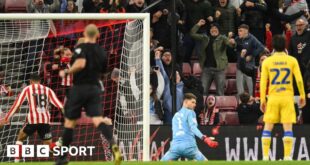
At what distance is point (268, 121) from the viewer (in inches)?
657

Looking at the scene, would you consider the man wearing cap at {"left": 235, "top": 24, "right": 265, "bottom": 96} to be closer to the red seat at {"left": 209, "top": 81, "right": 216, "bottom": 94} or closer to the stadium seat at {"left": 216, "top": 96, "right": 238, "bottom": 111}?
the stadium seat at {"left": 216, "top": 96, "right": 238, "bottom": 111}

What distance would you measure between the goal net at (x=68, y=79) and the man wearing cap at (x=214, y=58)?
9.41 ft

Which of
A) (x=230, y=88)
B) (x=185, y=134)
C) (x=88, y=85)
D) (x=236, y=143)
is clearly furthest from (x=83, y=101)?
(x=230, y=88)

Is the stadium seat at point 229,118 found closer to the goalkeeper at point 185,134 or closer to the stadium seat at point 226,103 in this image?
the stadium seat at point 226,103

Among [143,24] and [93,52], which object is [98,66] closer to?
[93,52]

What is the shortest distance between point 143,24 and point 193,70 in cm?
414

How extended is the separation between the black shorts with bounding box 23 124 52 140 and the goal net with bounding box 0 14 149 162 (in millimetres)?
592

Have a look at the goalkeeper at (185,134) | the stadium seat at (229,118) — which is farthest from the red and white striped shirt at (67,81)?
the stadium seat at (229,118)

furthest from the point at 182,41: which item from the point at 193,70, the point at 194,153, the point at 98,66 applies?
the point at 98,66

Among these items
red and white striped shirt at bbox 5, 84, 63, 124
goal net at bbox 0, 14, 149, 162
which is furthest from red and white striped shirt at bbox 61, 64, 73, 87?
red and white striped shirt at bbox 5, 84, 63, 124

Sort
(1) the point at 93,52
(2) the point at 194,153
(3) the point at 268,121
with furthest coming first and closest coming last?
(2) the point at 194,153
(3) the point at 268,121
(1) the point at 93,52

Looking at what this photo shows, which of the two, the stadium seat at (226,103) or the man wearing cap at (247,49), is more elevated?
the man wearing cap at (247,49)

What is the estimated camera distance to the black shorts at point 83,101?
13.9 metres

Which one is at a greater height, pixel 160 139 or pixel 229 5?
pixel 229 5
